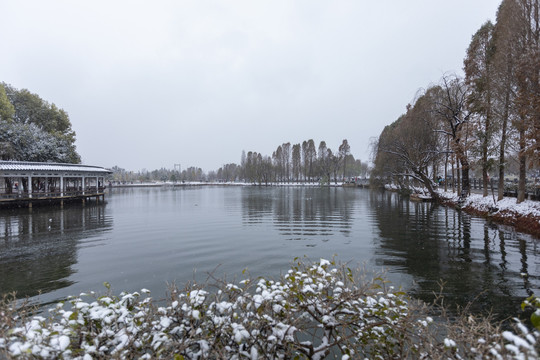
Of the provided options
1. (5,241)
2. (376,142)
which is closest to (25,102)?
(5,241)

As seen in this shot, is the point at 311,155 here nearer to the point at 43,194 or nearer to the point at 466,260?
the point at 43,194

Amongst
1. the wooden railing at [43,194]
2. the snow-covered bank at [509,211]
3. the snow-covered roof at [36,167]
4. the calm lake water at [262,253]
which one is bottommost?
the calm lake water at [262,253]

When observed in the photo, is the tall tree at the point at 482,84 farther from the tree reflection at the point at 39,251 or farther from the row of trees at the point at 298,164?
the row of trees at the point at 298,164

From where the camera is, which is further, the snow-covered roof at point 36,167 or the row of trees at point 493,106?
the snow-covered roof at point 36,167

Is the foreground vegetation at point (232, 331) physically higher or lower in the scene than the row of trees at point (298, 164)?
lower

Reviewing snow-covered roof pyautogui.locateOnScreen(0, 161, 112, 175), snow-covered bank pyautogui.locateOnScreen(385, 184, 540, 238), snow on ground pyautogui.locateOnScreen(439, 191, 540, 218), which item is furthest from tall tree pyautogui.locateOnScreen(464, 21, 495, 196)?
snow-covered roof pyautogui.locateOnScreen(0, 161, 112, 175)

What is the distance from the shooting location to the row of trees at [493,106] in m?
11.8

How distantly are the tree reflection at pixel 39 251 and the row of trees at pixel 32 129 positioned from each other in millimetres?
17201

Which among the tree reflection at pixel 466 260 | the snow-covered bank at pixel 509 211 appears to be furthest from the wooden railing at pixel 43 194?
the snow-covered bank at pixel 509 211

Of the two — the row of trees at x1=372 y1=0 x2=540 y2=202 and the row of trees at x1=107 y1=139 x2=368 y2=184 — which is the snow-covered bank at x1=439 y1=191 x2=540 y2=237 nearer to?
the row of trees at x1=372 y1=0 x2=540 y2=202

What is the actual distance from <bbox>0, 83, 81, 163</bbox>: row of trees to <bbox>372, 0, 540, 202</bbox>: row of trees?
40.5 m

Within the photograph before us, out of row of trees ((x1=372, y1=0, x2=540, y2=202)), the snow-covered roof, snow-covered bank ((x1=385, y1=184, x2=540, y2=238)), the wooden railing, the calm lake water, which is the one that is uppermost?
row of trees ((x1=372, y1=0, x2=540, y2=202))

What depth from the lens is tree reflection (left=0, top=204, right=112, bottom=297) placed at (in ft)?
22.1

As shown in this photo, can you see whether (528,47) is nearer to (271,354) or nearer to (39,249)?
(271,354)
